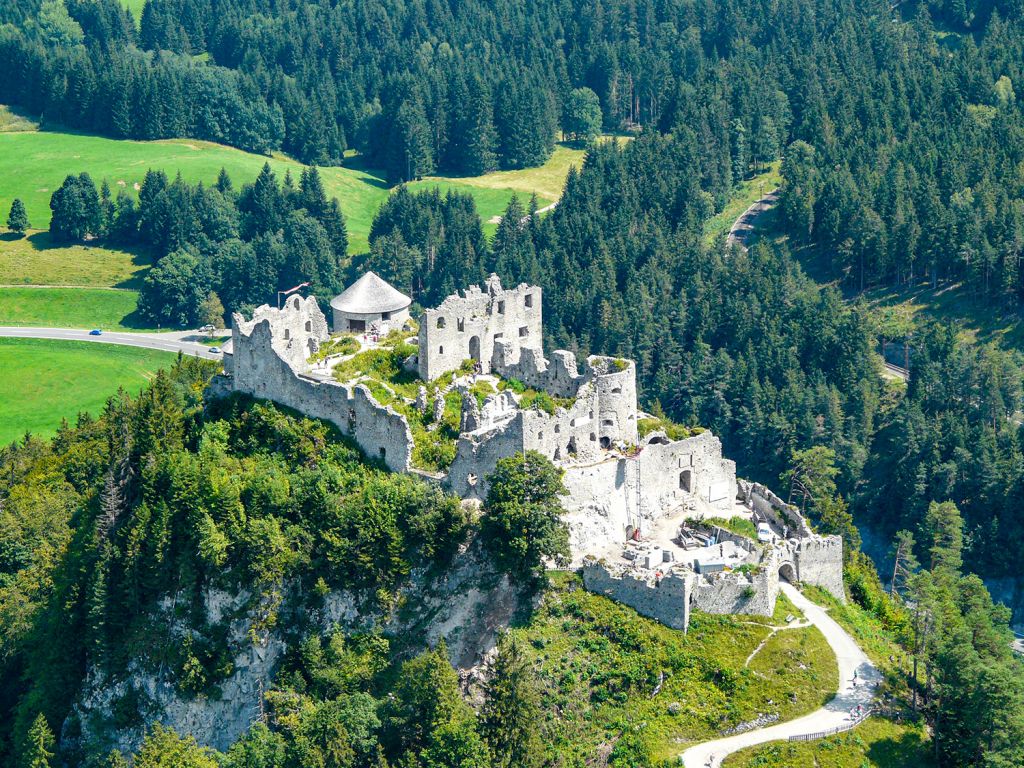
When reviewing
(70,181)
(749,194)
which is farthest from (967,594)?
(70,181)

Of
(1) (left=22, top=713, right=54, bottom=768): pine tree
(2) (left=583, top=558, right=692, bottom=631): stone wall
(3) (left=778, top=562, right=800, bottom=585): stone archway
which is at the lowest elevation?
(1) (left=22, top=713, right=54, bottom=768): pine tree

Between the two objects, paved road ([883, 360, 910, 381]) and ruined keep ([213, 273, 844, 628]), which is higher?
ruined keep ([213, 273, 844, 628])

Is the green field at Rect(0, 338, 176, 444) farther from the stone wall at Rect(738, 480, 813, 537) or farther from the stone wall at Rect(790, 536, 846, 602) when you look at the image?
the stone wall at Rect(790, 536, 846, 602)

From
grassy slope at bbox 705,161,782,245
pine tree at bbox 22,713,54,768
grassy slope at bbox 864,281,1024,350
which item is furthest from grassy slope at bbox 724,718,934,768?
grassy slope at bbox 705,161,782,245

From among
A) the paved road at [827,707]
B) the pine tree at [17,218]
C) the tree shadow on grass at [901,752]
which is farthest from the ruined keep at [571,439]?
the pine tree at [17,218]

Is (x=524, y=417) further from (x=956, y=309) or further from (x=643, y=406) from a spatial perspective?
(x=956, y=309)

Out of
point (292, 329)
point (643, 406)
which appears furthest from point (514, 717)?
point (643, 406)
